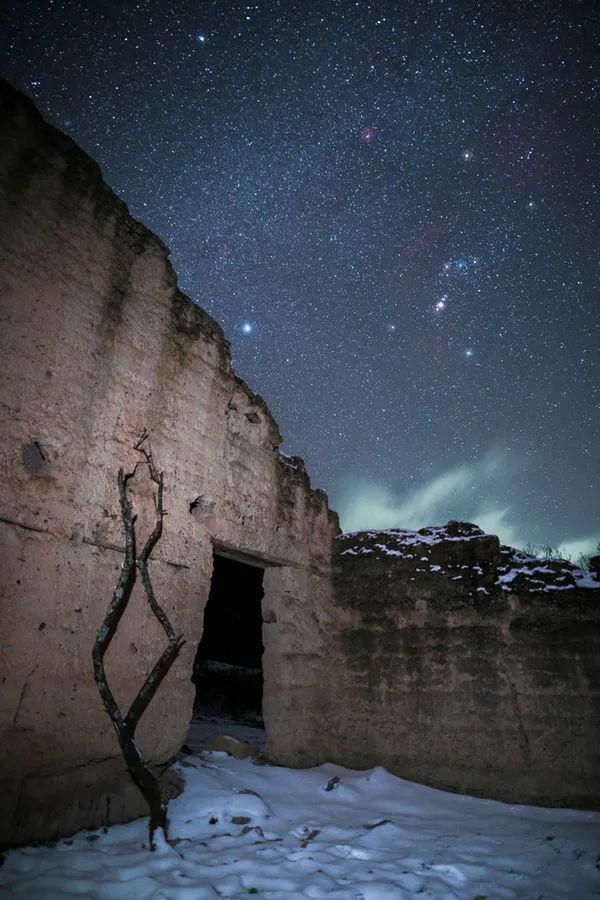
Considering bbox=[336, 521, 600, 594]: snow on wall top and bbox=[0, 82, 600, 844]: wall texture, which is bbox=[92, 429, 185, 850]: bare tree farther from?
bbox=[336, 521, 600, 594]: snow on wall top

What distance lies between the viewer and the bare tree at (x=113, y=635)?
3422 mm

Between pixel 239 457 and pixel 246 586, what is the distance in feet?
26.4

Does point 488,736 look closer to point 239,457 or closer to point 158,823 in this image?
point 158,823

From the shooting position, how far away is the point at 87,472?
4113 millimetres

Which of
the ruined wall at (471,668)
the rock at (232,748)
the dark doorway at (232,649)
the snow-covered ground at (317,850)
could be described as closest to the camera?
the snow-covered ground at (317,850)

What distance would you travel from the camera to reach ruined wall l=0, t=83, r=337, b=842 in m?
3.49

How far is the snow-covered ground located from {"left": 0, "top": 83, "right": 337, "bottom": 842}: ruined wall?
51 centimetres

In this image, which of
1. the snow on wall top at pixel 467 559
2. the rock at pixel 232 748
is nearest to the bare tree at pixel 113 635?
the rock at pixel 232 748

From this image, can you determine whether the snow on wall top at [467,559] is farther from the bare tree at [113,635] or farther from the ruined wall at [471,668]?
the bare tree at [113,635]

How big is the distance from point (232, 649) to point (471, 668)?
878cm

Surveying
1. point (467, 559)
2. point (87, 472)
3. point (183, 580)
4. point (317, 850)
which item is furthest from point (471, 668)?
point (87, 472)

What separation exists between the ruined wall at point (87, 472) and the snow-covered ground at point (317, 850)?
51cm

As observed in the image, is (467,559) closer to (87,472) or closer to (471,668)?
(471,668)

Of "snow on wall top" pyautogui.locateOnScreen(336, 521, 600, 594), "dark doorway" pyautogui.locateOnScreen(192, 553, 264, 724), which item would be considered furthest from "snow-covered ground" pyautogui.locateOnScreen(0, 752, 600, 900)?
"dark doorway" pyautogui.locateOnScreen(192, 553, 264, 724)
